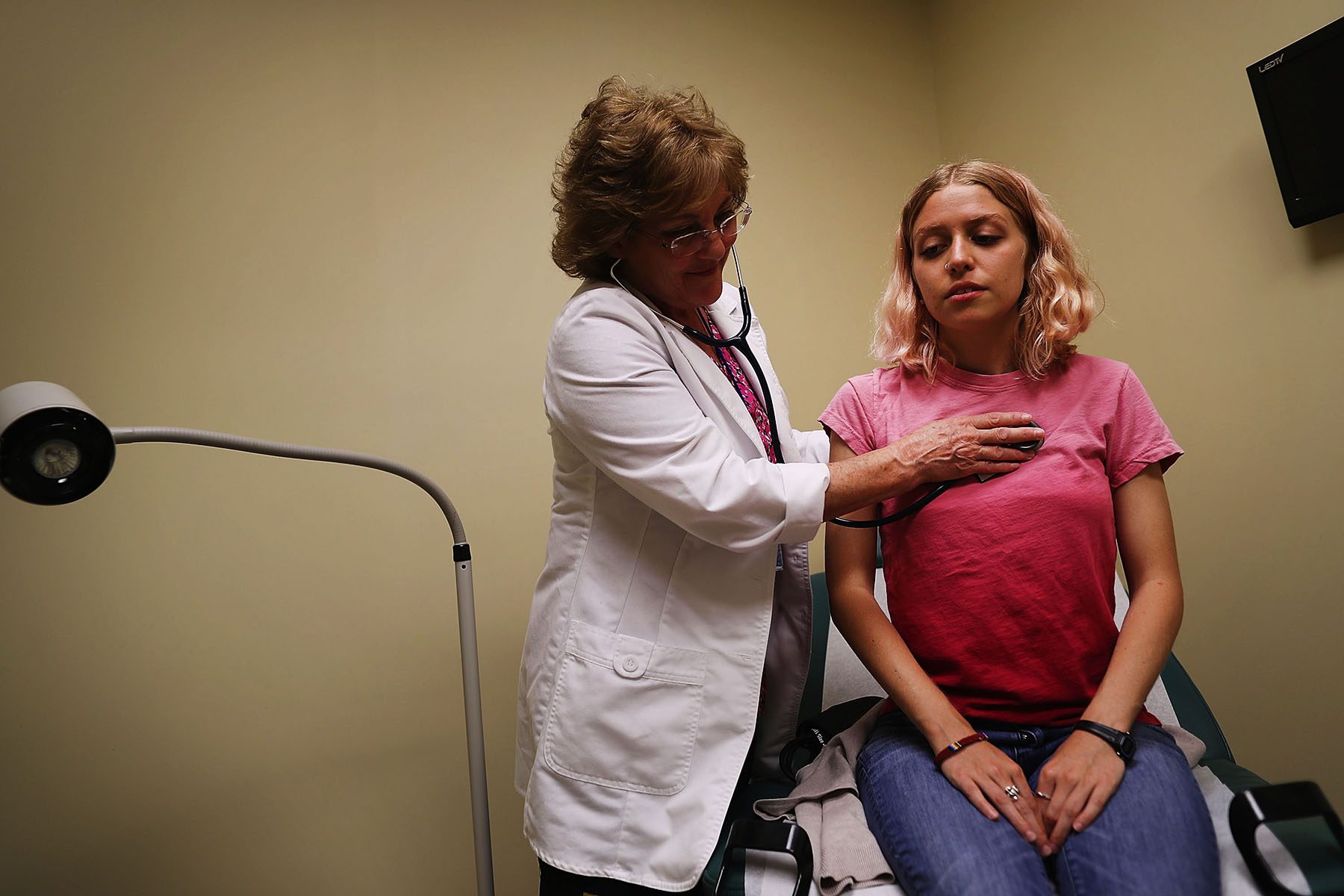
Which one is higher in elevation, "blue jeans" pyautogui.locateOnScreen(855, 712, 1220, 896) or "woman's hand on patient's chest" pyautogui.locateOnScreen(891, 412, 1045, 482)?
"woman's hand on patient's chest" pyautogui.locateOnScreen(891, 412, 1045, 482)

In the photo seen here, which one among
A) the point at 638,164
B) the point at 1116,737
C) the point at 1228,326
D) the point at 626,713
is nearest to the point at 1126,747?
the point at 1116,737

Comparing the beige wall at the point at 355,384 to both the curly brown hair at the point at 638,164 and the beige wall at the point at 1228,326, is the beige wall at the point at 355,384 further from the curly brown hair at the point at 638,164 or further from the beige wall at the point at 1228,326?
the curly brown hair at the point at 638,164

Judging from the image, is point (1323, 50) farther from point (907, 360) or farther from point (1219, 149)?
point (907, 360)

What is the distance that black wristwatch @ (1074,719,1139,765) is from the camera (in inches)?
40.3

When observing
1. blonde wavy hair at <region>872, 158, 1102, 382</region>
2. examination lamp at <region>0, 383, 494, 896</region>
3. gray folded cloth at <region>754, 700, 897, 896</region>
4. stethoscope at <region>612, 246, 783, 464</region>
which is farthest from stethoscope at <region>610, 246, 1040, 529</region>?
examination lamp at <region>0, 383, 494, 896</region>

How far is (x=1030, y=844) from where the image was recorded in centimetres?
97

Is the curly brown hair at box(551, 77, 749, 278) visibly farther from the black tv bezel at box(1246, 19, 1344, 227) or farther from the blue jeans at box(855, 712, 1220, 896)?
the black tv bezel at box(1246, 19, 1344, 227)

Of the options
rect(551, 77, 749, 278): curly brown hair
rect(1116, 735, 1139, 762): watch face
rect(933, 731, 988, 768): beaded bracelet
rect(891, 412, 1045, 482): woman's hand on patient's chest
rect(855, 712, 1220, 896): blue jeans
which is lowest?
rect(855, 712, 1220, 896): blue jeans

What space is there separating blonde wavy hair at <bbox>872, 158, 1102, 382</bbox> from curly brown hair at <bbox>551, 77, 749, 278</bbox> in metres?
0.30

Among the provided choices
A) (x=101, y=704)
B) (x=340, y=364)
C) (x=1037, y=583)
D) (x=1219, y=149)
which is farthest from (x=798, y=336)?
(x=101, y=704)

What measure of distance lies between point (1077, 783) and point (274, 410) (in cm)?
159

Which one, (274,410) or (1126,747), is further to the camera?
(274,410)

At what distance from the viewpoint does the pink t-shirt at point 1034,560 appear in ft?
3.72

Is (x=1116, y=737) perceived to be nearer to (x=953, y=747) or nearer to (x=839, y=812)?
(x=953, y=747)
